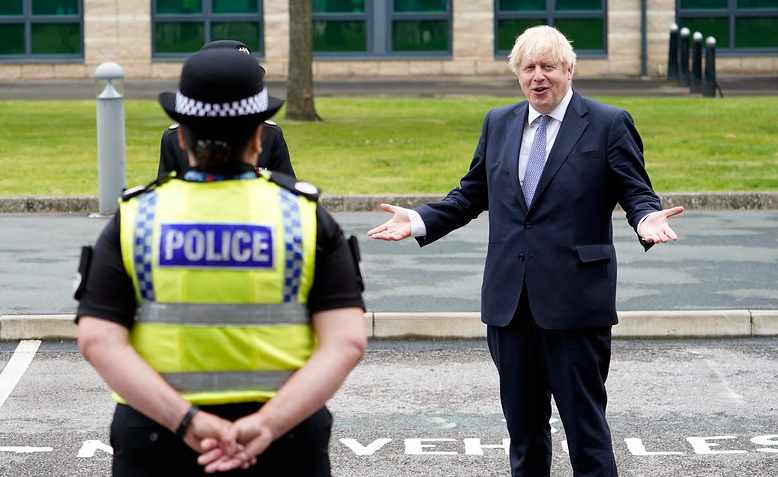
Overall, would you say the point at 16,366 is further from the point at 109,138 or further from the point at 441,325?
the point at 109,138

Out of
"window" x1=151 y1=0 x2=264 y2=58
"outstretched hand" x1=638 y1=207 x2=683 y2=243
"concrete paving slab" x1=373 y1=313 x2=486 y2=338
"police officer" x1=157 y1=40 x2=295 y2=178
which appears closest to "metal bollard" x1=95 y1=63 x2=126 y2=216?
"concrete paving slab" x1=373 y1=313 x2=486 y2=338

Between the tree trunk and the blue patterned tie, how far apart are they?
Answer: 1673cm

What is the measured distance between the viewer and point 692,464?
6809 millimetres

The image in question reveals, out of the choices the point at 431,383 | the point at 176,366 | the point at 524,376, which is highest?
the point at 176,366

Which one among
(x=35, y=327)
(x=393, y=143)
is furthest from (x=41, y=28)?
(x=35, y=327)

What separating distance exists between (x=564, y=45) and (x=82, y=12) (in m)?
28.3

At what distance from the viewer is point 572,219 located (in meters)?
5.64

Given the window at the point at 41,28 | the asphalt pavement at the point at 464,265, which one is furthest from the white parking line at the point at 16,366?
the window at the point at 41,28

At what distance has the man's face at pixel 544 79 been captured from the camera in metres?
5.59

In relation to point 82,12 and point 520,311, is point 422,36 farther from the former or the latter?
point 520,311

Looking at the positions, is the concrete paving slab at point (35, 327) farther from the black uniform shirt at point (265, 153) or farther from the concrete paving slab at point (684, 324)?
the concrete paving slab at point (684, 324)

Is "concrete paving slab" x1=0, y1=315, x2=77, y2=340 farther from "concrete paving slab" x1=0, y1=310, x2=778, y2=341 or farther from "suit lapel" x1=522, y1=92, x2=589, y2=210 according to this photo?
"suit lapel" x1=522, y1=92, x2=589, y2=210

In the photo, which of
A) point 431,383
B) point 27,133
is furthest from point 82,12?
point 431,383

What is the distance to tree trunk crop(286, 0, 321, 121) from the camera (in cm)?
2238
